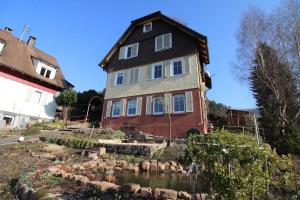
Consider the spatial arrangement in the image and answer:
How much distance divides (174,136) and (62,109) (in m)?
16.4

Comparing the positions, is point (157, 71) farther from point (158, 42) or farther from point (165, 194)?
point (165, 194)

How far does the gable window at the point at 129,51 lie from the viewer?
24750 millimetres

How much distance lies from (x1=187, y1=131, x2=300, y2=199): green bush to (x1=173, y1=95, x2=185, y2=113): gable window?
1444cm

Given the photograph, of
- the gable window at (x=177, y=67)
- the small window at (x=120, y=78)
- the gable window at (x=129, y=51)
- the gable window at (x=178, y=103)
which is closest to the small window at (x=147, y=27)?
the gable window at (x=129, y=51)

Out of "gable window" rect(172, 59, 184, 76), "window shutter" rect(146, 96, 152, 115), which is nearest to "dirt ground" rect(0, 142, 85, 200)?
"window shutter" rect(146, 96, 152, 115)

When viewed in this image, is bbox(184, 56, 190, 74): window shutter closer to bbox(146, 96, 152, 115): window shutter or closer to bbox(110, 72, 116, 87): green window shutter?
bbox(146, 96, 152, 115): window shutter

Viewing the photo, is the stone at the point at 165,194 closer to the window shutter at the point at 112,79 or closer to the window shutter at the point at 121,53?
the window shutter at the point at 112,79

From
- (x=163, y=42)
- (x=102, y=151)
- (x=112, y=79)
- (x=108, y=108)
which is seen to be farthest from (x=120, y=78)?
(x=102, y=151)

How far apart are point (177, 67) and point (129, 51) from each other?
6969mm

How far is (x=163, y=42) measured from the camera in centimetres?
2291

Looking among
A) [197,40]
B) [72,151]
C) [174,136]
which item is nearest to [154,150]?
[72,151]

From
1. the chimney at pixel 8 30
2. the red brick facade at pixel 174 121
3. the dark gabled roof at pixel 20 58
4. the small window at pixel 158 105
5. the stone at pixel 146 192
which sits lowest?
the stone at pixel 146 192

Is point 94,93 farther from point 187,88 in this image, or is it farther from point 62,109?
point 187,88

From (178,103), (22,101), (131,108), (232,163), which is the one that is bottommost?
(232,163)
